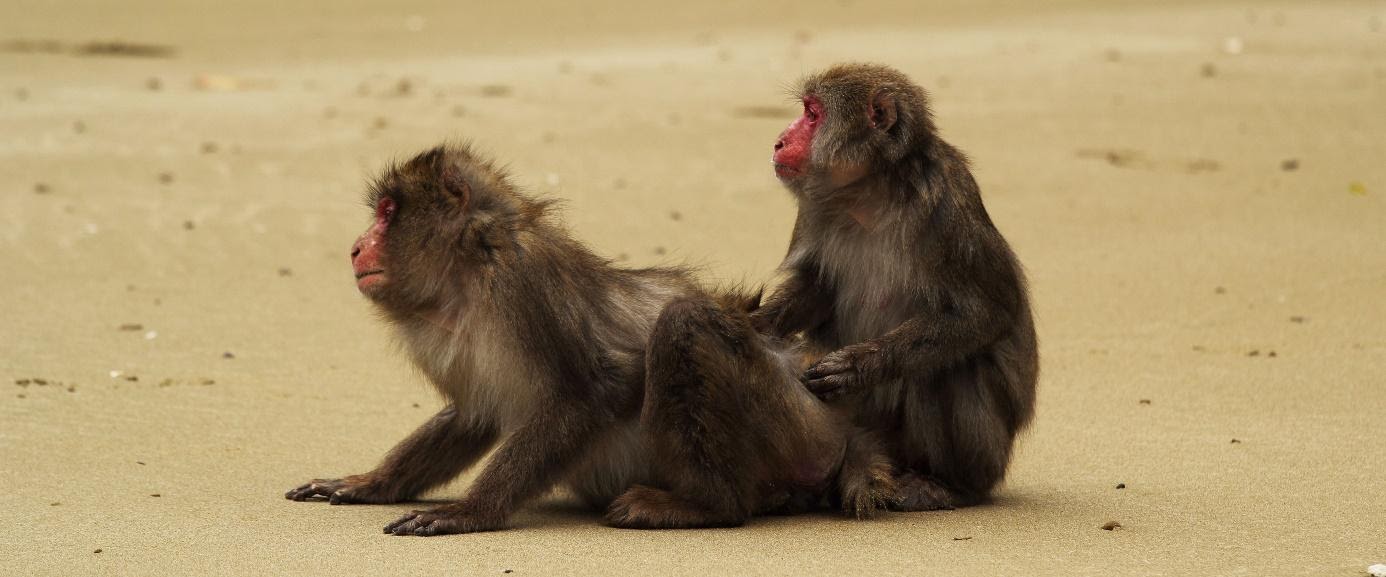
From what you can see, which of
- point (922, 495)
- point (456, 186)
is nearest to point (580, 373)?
point (456, 186)

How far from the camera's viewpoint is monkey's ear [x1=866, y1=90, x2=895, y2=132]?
5.87 meters

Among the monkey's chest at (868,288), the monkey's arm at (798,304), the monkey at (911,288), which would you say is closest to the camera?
the monkey at (911,288)

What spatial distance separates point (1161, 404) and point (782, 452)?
2631 mm

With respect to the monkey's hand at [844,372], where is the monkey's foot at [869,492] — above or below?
below

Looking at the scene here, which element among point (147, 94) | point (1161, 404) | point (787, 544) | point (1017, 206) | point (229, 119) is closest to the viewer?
point (787, 544)

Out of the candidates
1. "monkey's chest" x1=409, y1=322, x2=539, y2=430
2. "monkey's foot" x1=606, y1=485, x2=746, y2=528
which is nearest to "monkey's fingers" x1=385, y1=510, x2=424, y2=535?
"monkey's chest" x1=409, y1=322, x2=539, y2=430

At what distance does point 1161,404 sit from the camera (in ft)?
25.3

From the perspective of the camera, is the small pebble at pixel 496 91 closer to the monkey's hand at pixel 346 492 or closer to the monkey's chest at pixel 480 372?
the monkey's hand at pixel 346 492

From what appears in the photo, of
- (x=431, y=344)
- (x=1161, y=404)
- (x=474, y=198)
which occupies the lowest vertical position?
(x=1161, y=404)

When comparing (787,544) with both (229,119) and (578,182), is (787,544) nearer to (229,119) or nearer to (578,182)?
(578,182)

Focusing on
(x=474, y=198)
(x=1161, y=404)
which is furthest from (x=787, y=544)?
(x=1161, y=404)

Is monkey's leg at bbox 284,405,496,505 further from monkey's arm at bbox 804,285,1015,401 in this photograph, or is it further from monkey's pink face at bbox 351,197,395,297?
monkey's arm at bbox 804,285,1015,401

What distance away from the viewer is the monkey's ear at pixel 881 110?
19.2ft

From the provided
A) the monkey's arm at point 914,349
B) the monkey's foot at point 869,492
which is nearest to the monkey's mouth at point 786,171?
the monkey's arm at point 914,349
